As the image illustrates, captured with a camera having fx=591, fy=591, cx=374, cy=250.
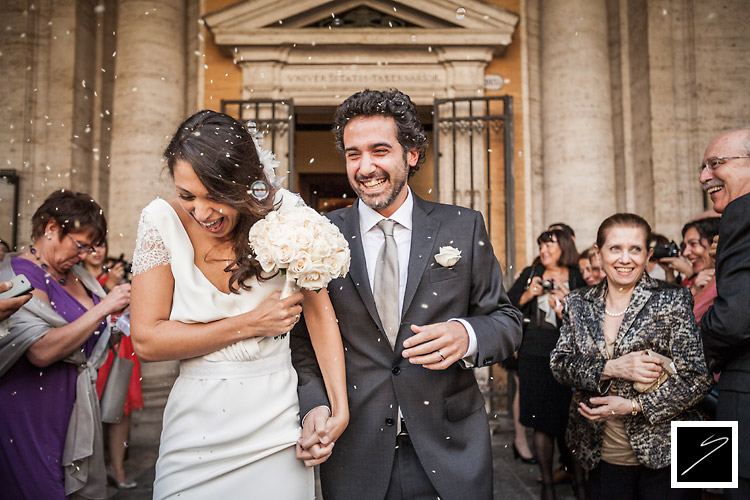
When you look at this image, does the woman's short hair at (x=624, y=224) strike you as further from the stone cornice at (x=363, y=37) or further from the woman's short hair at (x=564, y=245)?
the stone cornice at (x=363, y=37)

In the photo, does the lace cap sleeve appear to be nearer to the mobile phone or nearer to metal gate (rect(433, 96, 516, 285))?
the mobile phone

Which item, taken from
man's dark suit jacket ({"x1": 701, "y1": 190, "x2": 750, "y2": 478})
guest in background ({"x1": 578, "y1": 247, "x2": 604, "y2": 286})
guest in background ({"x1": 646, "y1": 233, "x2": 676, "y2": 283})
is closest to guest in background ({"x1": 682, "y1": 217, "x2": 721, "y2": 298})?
guest in background ({"x1": 646, "y1": 233, "x2": 676, "y2": 283})

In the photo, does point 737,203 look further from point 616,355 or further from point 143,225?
point 143,225

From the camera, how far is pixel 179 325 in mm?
1882

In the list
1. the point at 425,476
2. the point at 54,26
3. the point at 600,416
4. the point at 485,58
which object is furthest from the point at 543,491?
the point at 54,26

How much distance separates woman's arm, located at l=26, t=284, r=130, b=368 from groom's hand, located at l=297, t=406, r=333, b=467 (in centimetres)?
146

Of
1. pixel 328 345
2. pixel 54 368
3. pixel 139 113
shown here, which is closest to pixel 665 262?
pixel 328 345

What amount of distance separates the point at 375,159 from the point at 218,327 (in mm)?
861

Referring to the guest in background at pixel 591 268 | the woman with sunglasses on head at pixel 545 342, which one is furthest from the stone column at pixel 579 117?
the woman with sunglasses on head at pixel 545 342

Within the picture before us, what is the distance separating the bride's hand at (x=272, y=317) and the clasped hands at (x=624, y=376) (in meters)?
1.64

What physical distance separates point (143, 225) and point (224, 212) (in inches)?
11.4

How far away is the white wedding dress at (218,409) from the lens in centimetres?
193

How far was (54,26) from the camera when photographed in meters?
7.08

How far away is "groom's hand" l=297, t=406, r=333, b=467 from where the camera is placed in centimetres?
194
